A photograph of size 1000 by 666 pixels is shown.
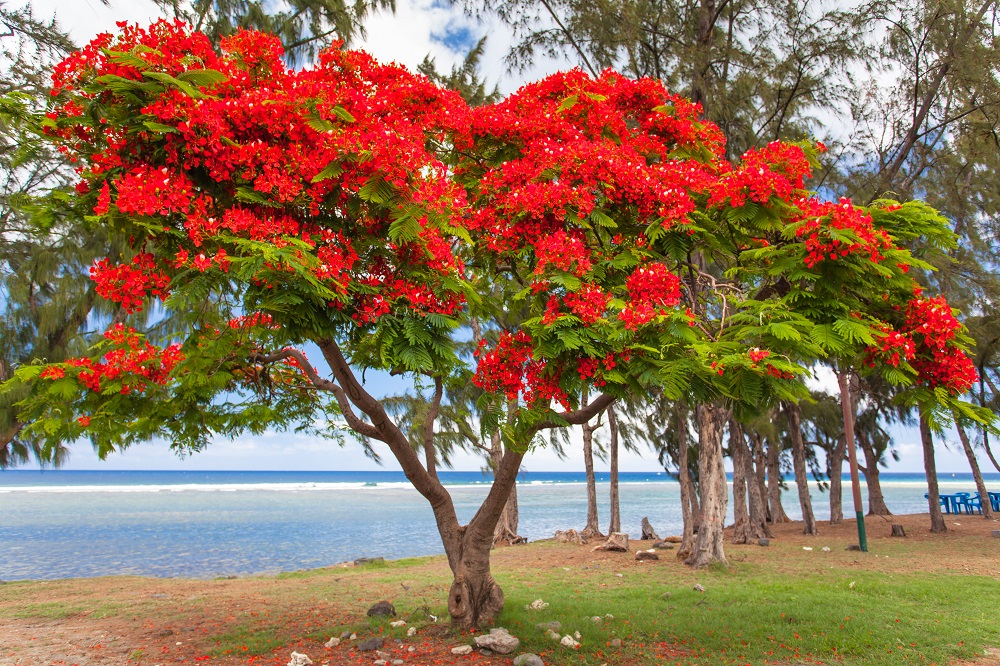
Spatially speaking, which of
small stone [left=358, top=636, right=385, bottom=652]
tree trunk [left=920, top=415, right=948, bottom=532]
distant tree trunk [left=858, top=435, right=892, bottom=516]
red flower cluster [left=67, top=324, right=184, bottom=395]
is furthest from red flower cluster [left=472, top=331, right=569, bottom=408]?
distant tree trunk [left=858, top=435, right=892, bottom=516]

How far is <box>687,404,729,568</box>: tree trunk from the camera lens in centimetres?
1141

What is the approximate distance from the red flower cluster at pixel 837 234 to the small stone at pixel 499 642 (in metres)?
4.30

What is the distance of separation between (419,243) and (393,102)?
2060 mm

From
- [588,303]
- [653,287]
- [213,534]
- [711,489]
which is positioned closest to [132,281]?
[588,303]

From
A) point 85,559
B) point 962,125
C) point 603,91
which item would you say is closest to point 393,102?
point 603,91

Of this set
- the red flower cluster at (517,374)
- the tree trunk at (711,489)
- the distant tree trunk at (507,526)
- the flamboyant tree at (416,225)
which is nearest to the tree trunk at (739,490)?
the tree trunk at (711,489)

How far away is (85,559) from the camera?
788 inches

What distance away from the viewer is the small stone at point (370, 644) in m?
6.23

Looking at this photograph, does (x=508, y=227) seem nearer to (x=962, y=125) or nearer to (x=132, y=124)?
(x=132, y=124)

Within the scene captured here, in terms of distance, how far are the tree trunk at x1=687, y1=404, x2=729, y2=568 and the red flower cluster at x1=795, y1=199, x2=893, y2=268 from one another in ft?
23.6

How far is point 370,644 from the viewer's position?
6.29 meters

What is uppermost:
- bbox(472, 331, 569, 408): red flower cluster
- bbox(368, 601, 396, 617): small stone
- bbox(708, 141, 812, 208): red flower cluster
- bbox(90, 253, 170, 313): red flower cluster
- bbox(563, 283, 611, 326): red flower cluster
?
bbox(708, 141, 812, 208): red flower cluster

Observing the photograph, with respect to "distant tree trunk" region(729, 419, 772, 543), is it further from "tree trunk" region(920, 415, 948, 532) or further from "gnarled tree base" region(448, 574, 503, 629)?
"gnarled tree base" region(448, 574, 503, 629)

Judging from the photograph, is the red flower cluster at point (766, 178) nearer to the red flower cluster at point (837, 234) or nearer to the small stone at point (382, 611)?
the red flower cluster at point (837, 234)
